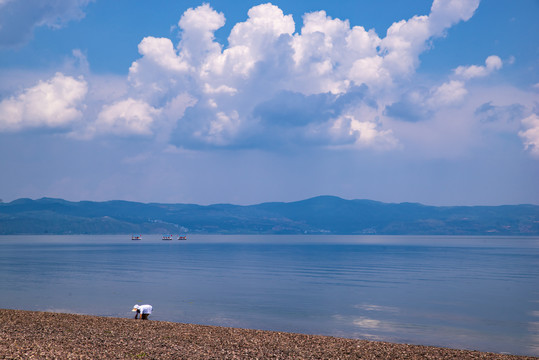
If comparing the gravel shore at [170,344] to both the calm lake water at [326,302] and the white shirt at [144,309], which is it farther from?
the calm lake water at [326,302]

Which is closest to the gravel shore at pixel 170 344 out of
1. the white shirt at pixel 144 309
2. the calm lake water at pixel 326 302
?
the white shirt at pixel 144 309

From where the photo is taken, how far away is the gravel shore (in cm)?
2195

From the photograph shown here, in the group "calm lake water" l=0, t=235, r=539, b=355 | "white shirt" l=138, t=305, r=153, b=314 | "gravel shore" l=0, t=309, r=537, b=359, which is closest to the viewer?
"gravel shore" l=0, t=309, r=537, b=359

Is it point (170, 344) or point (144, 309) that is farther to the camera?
point (144, 309)

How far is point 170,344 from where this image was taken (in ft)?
82.7

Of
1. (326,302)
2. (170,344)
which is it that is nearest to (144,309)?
(170,344)

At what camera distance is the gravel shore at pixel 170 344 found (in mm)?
21953

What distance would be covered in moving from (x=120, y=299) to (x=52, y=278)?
29680mm

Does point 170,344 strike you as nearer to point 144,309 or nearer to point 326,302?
point 144,309

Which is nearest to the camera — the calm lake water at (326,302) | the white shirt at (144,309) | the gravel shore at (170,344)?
the gravel shore at (170,344)

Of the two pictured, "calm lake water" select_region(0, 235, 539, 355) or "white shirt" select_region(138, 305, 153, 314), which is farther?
"white shirt" select_region(138, 305, 153, 314)

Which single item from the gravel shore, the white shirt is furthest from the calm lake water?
the gravel shore

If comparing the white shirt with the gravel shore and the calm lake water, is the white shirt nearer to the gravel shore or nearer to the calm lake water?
the calm lake water

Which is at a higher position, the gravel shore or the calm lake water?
the gravel shore
